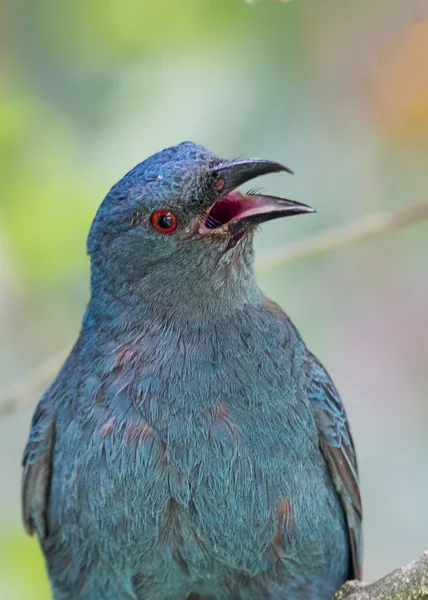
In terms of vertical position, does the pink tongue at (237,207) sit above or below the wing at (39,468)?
above

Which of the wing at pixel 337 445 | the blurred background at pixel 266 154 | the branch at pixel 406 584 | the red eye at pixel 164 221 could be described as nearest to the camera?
the branch at pixel 406 584

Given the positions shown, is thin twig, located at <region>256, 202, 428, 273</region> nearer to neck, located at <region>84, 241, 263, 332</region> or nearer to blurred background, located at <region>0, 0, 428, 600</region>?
neck, located at <region>84, 241, 263, 332</region>

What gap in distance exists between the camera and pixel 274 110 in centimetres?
687

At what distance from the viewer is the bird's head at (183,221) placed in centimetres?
463

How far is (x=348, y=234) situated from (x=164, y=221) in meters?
0.91

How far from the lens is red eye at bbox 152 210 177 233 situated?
15.4 ft

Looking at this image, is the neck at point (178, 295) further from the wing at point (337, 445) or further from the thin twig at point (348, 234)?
the wing at point (337, 445)

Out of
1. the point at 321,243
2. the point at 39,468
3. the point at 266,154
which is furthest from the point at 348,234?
the point at 266,154

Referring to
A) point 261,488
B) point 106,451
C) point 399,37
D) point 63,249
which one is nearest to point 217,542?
point 261,488

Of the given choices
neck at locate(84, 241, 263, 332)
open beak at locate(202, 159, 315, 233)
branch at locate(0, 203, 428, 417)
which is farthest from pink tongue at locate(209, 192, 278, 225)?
branch at locate(0, 203, 428, 417)

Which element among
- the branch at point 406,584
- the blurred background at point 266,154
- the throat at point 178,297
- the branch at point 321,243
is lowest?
the branch at point 406,584

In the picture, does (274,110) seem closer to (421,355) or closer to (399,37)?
(399,37)

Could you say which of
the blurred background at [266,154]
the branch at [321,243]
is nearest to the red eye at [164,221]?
the branch at [321,243]

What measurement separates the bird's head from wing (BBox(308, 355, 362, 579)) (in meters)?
0.61
